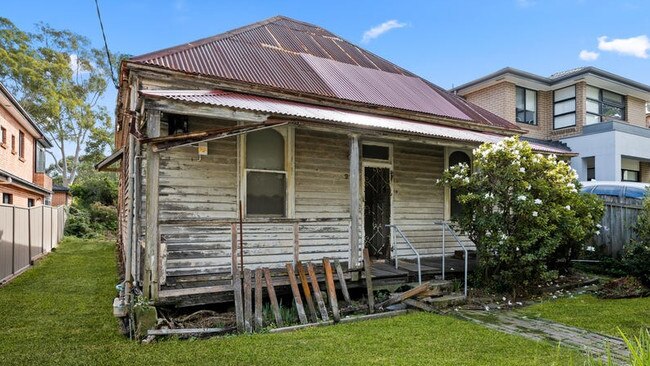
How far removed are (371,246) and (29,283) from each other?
7.72 meters

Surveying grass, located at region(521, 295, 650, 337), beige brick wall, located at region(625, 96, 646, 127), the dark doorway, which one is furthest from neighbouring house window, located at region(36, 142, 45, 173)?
beige brick wall, located at region(625, 96, 646, 127)

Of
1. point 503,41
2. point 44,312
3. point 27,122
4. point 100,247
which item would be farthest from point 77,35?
point 44,312

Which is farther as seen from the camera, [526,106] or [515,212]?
[526,106]

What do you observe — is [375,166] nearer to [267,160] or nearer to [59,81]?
[267,160]

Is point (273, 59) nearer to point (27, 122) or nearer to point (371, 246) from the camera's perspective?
point (371, 246)

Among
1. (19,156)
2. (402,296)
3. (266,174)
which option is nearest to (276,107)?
(266,174)

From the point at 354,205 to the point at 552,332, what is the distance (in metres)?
3.44

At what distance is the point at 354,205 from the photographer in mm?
7445

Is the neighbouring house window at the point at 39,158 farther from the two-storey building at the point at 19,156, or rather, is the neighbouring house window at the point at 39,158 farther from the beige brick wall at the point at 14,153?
the beige brick wall at the point at 14,153

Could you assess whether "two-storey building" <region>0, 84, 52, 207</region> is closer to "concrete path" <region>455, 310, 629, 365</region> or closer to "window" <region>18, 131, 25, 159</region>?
"window" <region>18, 131, 25, 159</region>

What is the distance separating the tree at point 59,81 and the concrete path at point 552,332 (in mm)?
34377

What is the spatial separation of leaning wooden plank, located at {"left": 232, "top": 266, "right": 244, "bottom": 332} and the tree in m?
32.1

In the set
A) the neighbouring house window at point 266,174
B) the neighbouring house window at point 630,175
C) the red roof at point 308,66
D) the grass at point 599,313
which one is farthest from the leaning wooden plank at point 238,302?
the neighbouring house window at point 630,175

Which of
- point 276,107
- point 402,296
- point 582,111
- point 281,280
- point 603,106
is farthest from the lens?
point 603,106
